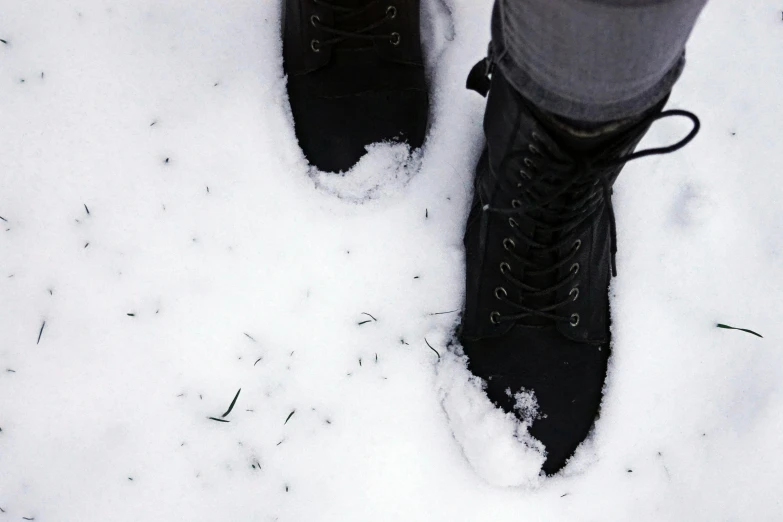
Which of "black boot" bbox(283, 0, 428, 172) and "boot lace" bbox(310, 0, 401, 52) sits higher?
"boot lace" bbox(310, 0, 401, 52)

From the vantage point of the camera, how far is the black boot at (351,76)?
1.11 m

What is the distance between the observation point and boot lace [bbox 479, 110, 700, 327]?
85 centimetres

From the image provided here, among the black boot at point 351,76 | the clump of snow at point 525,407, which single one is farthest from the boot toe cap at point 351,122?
the clump of snow at point 525,407

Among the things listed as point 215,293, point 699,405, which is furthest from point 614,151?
point 215,293

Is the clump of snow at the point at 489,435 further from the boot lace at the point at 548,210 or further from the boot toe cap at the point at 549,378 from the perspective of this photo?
the boot lace at the point at 548,210

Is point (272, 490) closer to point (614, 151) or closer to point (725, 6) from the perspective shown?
point (614, 151)

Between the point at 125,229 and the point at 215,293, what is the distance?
23 cm

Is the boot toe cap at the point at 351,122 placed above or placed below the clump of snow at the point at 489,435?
above

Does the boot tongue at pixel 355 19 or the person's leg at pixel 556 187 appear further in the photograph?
the boot tongue at pixel 355 19

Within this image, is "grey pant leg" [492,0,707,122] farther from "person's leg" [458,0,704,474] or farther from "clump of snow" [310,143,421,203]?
"clump of snow" [310,143,421,203]

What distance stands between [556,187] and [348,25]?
1.62 ft

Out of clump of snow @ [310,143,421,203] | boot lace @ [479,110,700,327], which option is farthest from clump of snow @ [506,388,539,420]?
clump of snow @ [310,143,421,203]

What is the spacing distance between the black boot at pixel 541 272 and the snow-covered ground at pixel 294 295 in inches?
2.7

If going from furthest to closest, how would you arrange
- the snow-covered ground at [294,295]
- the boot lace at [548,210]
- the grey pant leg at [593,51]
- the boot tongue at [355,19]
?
the snow-covered ground at [294,295]
the boot tongue at [355,19]
the boot lace at [548,210]
the grey pant leg at [593,51]
